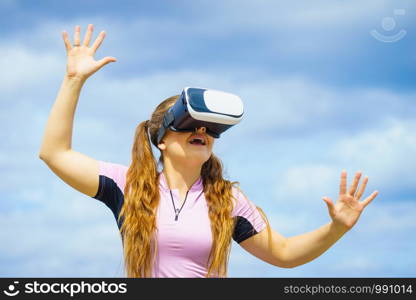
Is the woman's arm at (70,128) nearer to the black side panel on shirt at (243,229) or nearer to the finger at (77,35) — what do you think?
the finger at (77,35)

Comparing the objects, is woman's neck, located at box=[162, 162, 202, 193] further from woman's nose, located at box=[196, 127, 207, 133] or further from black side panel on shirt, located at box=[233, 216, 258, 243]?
black side panel on shirt, located at box=[233, 216, 258, 243]

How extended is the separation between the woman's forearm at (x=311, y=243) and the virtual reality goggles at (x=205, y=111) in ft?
3.67

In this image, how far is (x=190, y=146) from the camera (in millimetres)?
5359

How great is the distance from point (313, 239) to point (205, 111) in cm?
139

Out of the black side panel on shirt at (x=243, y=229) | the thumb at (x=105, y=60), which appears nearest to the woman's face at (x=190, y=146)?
the black side panel on shirt at (x=243, y=229)

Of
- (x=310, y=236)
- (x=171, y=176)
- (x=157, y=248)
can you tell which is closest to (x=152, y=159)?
(x=171, y=176)

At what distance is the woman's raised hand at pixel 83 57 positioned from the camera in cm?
520

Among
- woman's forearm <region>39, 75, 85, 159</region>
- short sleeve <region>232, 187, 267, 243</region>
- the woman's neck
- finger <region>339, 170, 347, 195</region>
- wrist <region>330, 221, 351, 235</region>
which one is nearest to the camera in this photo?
woman's forearm <region>39, 75, 85, 159</region>

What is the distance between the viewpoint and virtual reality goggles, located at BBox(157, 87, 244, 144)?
517 cm

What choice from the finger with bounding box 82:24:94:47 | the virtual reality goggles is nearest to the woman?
the finger with bounding box 82:24:94:47

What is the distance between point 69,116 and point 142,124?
0.80m

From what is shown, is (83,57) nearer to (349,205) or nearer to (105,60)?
(105,60)

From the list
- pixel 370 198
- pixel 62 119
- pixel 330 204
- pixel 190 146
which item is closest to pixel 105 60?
pixel 62 119

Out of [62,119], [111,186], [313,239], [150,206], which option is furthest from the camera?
[313,239]
